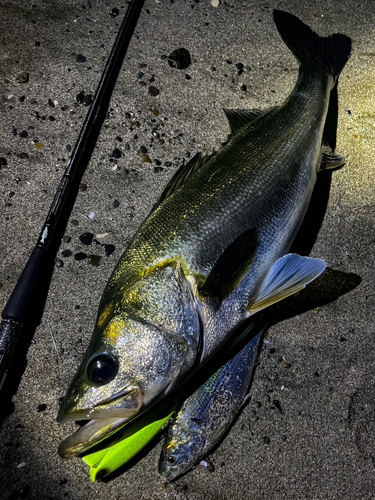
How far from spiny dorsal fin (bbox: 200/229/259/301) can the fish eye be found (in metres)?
0.50

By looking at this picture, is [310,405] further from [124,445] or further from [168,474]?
[124,445]

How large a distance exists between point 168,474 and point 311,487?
0.77m

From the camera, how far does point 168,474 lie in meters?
2.03

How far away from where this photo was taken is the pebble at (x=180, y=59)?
9.70 ft

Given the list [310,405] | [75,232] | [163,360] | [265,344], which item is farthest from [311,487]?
[75,232]

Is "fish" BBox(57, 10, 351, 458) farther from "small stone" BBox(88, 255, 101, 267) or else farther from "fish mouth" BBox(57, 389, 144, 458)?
"small stone" BBox(88, 255, 101, 267)

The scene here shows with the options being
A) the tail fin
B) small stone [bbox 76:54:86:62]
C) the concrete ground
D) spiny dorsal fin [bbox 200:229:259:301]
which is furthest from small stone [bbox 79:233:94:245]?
the tail fin

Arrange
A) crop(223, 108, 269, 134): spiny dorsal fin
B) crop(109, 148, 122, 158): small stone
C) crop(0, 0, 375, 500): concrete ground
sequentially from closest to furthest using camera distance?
crop(0, 0, 375, 500): concrete ground < crop(223, 108, 269, 134): spiny dorsal fin < crop(109, 148, 122, 158): small stone

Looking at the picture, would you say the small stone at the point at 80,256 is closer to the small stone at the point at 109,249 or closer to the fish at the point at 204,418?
the small stone at the point at 109,249

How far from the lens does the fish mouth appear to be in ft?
5.36

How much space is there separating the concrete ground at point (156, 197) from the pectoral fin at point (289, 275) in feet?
1.51

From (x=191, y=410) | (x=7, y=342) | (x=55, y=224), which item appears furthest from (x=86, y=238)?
(x=191, y=410)

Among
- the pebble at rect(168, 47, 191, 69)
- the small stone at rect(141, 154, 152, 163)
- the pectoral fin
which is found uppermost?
the pebble at rect(168, 47, 191, 69)

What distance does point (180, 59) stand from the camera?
117 inches
